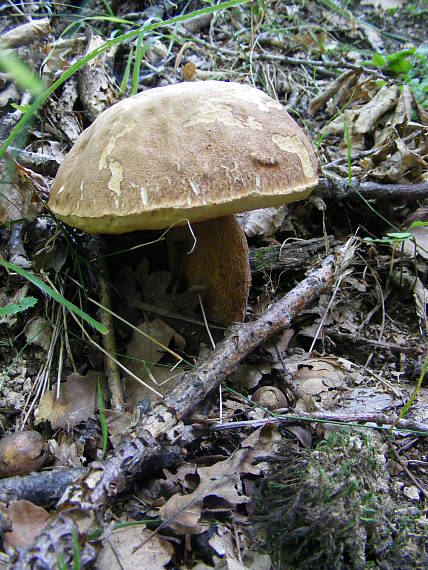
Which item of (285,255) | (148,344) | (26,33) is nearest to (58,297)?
(148,344)

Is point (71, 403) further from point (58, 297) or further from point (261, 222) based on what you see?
point (261, 222)

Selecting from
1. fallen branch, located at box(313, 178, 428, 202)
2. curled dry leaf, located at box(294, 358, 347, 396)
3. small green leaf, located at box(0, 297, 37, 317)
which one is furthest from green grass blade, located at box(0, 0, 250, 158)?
curled dry leaf, located at box(294, 358, 347, 396)

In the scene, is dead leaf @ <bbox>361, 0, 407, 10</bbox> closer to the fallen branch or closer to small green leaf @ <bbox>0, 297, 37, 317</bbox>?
the fallen branch

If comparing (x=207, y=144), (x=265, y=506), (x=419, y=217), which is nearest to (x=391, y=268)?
(x=419, y=217)

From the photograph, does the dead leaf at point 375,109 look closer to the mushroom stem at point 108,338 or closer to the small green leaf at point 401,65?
the small green leaf at point 401,65

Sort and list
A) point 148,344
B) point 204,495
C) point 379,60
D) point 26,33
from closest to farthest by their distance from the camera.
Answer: point 204,495
point 148,344
point 26,33
point 379,60

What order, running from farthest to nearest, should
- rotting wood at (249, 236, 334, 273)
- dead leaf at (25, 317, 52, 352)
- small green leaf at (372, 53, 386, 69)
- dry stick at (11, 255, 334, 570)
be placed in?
small green leaf at (372, 53, 386, 69) < rotting wood at (249, 236, 334, 273) < dead leaf at (25, 317, 52, 352) < dry stick at (11, 255, 334, 570)
